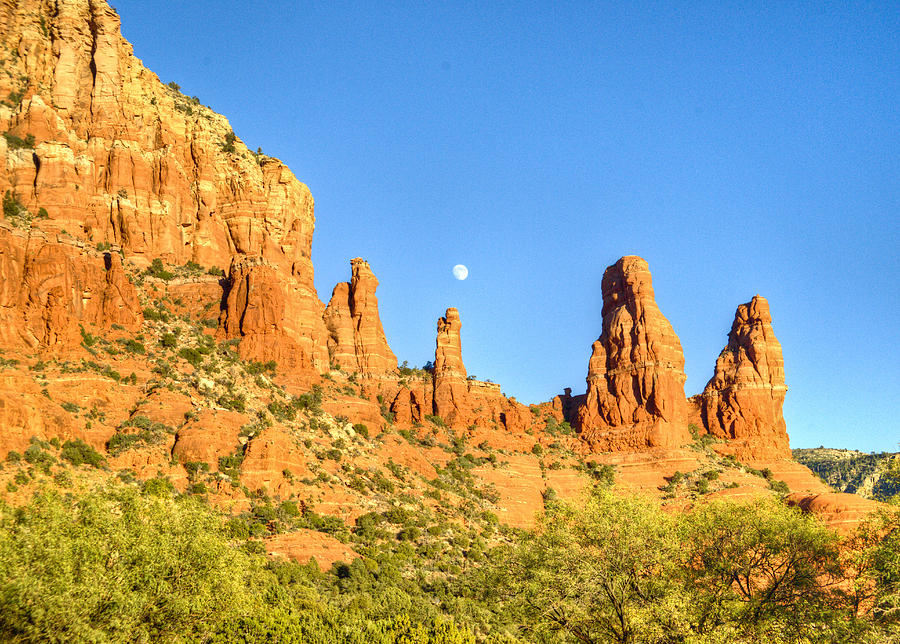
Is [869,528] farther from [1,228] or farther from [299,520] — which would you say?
[1,228]

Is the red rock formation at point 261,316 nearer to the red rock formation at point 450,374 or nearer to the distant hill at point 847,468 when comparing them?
the red rock formation at point 450,374

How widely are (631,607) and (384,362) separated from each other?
3004 inches

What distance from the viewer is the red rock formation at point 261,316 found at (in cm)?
7844

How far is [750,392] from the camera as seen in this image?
10306 centimetres

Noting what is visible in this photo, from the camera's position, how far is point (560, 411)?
364 ft

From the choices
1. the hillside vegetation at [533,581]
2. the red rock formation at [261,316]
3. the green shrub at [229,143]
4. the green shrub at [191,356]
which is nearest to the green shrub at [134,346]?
the green shrub at [191,356]

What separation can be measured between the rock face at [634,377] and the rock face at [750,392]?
7303 mm

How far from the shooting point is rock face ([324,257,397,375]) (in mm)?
99438

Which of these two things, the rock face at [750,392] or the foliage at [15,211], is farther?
the rock face at [750,392]

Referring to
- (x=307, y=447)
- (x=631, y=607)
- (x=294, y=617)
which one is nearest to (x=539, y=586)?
(x=631, y=607)

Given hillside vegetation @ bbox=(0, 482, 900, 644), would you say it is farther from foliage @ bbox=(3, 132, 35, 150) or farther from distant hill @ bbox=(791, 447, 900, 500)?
distant hill @ bbox=(791, 447, 900, 500)

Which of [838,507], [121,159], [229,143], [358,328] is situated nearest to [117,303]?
[121,159]

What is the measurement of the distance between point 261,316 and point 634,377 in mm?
53761

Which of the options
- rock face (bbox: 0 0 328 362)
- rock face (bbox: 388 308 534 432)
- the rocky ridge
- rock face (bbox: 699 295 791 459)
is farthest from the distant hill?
rock face (bbox: 0 0 328 362)
